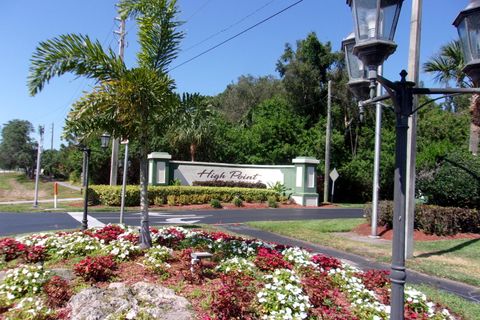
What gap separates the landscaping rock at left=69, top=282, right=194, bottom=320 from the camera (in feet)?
14.9

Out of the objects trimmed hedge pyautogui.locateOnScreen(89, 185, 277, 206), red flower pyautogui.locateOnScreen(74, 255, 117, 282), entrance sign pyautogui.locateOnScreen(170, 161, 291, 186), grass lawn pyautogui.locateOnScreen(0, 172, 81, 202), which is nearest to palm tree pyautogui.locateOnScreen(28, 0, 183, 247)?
red flower pyautogui.locateOnScreen(74, 255, 117, 282)

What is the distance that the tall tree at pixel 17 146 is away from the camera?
6159cm

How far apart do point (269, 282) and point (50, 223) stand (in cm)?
1173

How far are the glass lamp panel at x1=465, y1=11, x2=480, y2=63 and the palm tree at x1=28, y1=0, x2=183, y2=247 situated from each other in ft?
14.5

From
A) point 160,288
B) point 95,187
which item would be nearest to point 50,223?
point 95,187

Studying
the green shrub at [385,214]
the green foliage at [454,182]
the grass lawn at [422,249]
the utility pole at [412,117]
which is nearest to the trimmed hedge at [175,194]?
the grass lawn at [422,249]

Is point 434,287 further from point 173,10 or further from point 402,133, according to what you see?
point 173,10

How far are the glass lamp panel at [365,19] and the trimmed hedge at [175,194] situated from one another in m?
21.1

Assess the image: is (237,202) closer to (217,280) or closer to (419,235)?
(419,235)

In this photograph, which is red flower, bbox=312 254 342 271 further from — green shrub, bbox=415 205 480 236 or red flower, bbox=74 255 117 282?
green shrub, bbox=415 205 480 236

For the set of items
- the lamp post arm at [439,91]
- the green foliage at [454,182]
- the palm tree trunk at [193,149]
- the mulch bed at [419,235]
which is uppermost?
the palm tree trunk at [193,149]

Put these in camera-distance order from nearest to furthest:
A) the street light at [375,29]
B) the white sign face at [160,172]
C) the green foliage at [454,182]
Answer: the street light at [375,29]
the green foliage at [454,182]
the white sign face at [160,172]

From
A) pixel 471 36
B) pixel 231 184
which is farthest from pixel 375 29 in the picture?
pixel 231 184

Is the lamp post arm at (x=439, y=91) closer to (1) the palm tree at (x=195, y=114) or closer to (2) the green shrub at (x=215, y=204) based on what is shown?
(1) the palm tree at (x=195, y=114)
